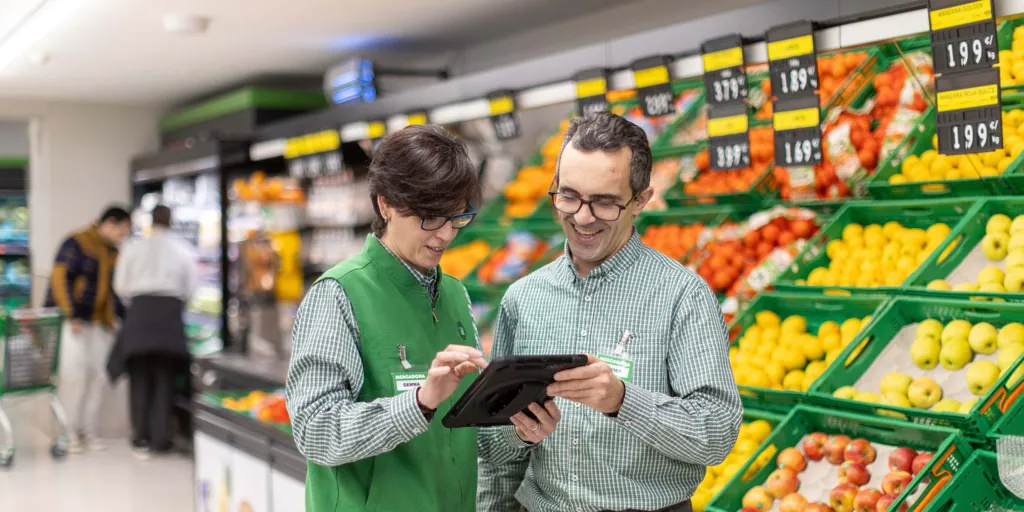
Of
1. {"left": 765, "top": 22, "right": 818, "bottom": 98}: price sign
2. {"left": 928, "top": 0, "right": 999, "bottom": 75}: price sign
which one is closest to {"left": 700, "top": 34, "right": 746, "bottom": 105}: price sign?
{"left": 765, "top": 22, "right": 818, "bottom": 98}: price sign

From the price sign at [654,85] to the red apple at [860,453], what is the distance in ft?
5.31

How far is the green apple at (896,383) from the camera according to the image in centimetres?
296

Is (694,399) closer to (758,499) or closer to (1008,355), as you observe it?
(758,499)

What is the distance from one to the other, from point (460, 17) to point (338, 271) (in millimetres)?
4661

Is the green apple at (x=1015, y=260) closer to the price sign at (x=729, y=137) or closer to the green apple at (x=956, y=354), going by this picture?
the green apple at (x=956, y=354)

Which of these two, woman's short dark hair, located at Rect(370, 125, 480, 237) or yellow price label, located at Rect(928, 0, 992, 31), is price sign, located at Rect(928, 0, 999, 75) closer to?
yellow price label, located at Rect(928, 0, 992, 31)

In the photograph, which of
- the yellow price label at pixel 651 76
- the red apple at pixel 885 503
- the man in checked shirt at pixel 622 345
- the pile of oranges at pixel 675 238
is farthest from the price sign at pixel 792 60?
the man in checked shirt at pixel 622 345

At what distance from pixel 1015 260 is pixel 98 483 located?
20.7ft

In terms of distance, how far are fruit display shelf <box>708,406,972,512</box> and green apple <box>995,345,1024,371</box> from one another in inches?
11.2

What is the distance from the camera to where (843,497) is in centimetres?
282

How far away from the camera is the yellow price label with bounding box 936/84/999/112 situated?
9.21ft

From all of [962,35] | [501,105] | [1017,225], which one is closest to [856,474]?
[1017,225]

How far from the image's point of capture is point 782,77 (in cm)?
342

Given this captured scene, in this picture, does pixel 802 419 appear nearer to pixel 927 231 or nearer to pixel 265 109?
pixel 927 231
